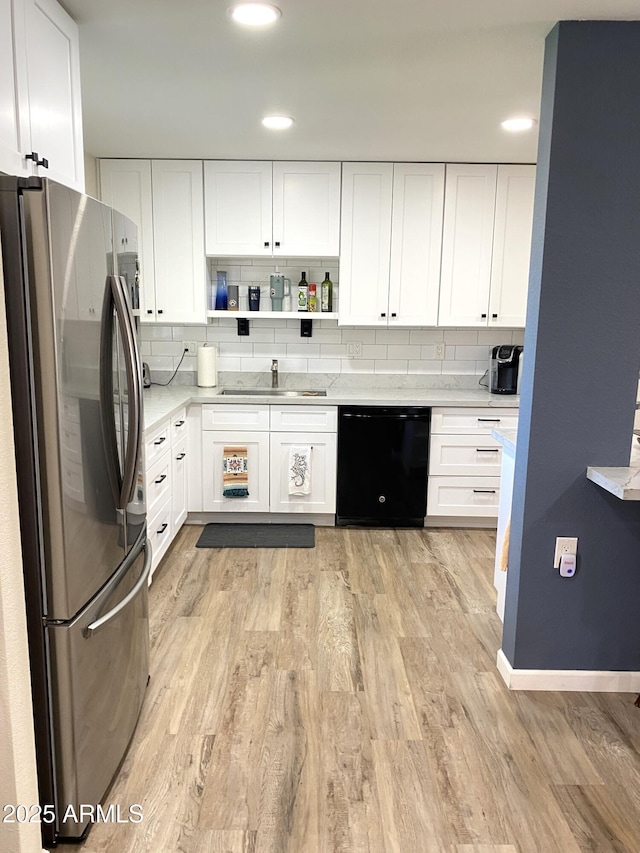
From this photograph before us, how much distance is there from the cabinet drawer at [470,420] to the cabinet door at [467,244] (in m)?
0.62

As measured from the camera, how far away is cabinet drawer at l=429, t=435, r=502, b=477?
14.0 feet

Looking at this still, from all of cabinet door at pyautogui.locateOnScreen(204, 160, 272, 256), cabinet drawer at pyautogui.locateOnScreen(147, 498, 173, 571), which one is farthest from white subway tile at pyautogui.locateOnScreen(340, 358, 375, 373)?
cabinet drawer at pyautogui.locateOnScreen(147, 498, 173, 571)

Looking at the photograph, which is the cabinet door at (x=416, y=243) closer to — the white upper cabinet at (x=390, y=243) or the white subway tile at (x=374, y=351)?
the white upper cabinet at (x=390, y=243)

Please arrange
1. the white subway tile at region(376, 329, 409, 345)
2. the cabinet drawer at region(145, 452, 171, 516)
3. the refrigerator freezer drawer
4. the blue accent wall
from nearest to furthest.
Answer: the refrigerator freezer drawer → the blue accent wall → the cabinet drawer at region(145, 452, 171, 516) → the white subway tile at region(376, 329, 409, 345)

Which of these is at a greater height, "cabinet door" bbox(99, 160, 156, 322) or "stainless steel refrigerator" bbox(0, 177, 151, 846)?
"cabinet door" bbox(99, 160, 156, 322)

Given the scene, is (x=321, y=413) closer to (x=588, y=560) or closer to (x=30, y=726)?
(x=588, y=560)

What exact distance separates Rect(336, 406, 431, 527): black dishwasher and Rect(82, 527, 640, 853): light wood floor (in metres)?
0.92

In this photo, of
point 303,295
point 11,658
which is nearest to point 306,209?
point 303,295

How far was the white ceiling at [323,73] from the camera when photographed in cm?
211

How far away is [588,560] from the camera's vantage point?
8.01 feet

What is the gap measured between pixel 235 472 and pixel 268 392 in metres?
0.64

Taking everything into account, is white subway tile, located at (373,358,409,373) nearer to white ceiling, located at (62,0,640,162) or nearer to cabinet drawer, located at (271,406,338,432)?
cabinet drawer, located at (271,406,338,432)

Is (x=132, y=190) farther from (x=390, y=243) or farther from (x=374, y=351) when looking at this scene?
(x=374, y=351)

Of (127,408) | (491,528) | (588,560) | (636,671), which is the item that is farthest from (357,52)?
(491,528)
